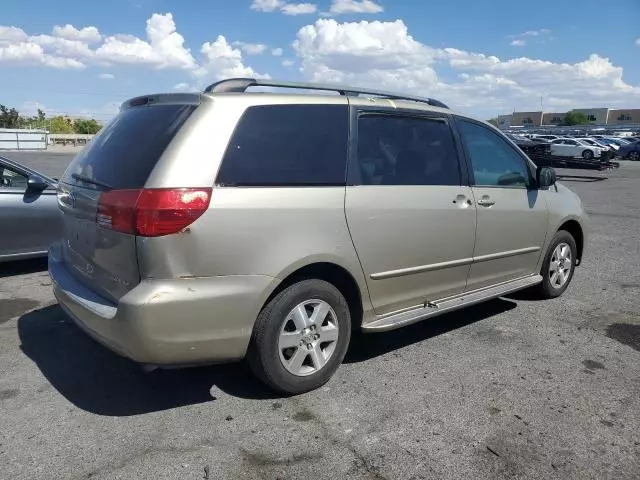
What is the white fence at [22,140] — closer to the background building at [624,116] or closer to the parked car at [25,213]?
the parked car at [25,213]

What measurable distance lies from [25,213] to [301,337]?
13.4 ft

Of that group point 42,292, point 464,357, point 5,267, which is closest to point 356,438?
point 464,357

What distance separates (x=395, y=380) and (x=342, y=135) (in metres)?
1.67

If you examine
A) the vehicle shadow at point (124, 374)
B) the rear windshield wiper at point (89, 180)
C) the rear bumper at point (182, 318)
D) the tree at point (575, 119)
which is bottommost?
the vehicle shadow at point (124, 374)

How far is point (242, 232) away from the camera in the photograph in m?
3.11

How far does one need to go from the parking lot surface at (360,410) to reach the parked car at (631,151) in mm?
41987

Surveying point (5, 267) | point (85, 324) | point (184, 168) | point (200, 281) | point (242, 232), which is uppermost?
point (184, 168)

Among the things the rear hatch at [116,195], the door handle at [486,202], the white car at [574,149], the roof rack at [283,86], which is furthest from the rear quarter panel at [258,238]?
the white car at [574,149]

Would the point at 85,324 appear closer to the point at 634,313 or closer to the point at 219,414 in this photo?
the point at 219,414

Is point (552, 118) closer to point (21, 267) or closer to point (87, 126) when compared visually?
point (87, 126)

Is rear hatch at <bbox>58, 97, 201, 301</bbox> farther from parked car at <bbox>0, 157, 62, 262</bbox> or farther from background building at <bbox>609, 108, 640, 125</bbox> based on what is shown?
background building at <bbox>609, 108, 640, 125</bbox>

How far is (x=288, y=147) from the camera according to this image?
11.3 feet

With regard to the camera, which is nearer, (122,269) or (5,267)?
(122,269)

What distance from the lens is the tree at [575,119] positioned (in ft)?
389
